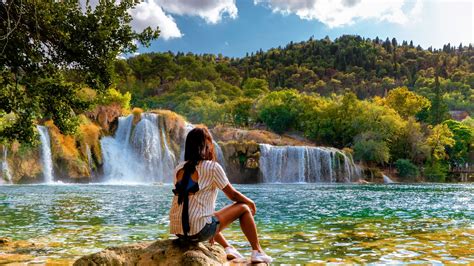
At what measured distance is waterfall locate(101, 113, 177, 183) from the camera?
4266cm

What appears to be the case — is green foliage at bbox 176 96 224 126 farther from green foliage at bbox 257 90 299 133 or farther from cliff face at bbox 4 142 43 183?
cliff face at bbox 4 142 43 183

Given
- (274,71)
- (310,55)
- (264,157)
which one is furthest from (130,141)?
(310,55)

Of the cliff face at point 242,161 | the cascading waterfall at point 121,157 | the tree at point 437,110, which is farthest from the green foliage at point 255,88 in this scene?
the cascading waterfall at point 121,157

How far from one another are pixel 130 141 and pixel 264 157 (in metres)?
14.7

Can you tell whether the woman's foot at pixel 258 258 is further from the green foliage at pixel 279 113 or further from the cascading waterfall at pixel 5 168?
the green foliage at pixel 279 113

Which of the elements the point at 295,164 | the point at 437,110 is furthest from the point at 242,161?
the point at 437,110

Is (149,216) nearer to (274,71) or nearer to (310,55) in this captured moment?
(274,71)

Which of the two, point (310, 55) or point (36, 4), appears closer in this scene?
point (36, 4)

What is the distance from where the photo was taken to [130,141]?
147 feet

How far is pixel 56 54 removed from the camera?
31.3ft

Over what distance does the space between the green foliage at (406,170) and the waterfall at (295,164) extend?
41.9ft

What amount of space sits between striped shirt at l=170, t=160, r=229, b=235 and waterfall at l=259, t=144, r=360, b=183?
44408 millimetres

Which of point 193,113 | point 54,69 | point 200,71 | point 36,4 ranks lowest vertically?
point 54,69

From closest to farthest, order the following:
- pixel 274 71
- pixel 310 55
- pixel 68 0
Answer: pixel 68 0 < pixel 274 71 < pixel 310 55
